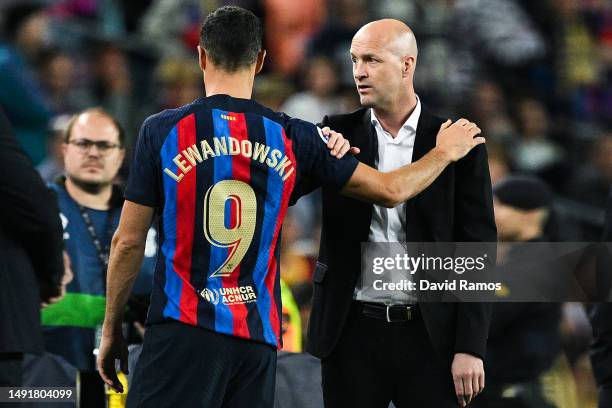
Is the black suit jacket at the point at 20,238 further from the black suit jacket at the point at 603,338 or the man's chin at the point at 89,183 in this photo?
the black suit jacket at the point at 603,338

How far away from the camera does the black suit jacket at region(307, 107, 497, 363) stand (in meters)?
4.56

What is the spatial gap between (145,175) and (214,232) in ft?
1.03

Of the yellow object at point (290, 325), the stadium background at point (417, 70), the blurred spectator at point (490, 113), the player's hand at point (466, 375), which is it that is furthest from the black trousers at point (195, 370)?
the blurred spectator at point (490, 113)

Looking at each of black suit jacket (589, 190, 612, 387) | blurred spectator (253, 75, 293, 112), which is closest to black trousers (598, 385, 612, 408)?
black suit jacket (589, 190, 612, 387)

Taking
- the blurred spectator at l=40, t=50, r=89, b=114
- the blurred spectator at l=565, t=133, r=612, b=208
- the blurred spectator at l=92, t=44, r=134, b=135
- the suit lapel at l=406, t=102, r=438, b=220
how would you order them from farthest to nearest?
the blurred spectator at l=565, t=133, r=612, b=208
the blurred spectator at l=92, t=44, r=134, b=135
the blurred spectator at l=40, t=50, r=89, b=114
the suit lapel at l=406, t=102, r=438, b=220

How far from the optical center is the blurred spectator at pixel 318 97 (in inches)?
412

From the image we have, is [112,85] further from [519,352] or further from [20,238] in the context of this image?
[20,238]

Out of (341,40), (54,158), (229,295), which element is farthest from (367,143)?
(341,40)

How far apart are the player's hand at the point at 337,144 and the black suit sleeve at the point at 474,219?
1.52ft

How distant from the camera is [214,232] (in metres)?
4.14

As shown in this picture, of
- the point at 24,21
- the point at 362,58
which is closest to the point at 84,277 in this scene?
the point at 362,58

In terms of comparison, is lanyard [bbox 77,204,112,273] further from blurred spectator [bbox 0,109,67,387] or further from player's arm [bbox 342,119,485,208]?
player's arm [bbox 342,119,485,208]

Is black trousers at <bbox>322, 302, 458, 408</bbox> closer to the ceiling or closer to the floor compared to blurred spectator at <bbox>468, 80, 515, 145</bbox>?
closer to the floor

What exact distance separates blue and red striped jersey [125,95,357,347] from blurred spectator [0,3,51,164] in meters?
1.34
